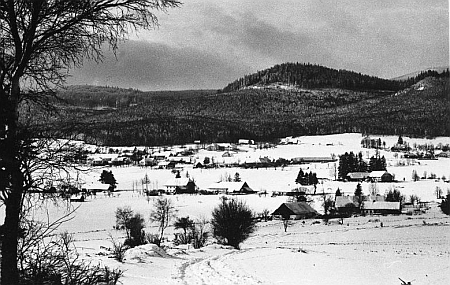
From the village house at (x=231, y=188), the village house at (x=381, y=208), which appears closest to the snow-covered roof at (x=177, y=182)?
the village house at (x=231, y=188)

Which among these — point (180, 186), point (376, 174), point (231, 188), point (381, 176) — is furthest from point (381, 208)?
point (180, 186)

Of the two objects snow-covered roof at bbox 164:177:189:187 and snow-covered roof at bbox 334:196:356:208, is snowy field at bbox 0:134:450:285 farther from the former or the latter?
snow-covered roof at bbox 334:196:356:208

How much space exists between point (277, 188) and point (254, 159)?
5278cm

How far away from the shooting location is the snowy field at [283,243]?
59.4 feet

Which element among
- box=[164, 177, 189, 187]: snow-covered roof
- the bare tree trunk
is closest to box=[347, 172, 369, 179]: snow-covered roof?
box=[164, 177, 189, 187]: snow-covered roof

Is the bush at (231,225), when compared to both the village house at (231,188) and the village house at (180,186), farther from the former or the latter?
the village house at (180,186)

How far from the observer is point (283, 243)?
155ft

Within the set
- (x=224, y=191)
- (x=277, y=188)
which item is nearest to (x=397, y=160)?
(x=277, y=188)

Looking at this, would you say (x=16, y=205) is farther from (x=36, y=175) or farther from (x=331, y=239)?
(x=331, y=239)

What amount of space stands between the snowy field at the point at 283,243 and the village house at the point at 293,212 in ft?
15.9

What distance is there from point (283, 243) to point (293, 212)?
30.9 metres

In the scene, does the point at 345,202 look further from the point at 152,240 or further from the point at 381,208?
the point at 152,240

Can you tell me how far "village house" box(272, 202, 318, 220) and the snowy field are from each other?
15.9ft

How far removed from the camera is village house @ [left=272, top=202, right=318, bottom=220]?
77.1 meters
